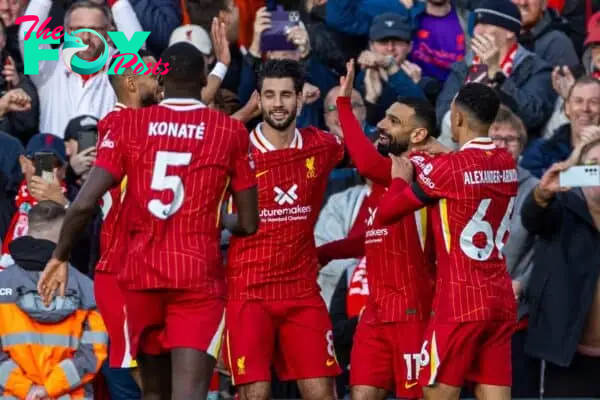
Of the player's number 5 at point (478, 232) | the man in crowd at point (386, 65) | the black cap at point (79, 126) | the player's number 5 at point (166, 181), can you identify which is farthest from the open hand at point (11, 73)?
the player's number 5 at point (478, 232)

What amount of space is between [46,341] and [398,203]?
2524 mm

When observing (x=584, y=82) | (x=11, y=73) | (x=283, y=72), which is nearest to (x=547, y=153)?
(x=584, y=82)

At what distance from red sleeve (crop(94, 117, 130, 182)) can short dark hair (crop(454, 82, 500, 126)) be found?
2.19 m

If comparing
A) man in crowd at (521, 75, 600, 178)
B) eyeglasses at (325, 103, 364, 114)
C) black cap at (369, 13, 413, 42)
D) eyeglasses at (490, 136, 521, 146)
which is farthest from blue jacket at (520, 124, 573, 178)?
black cap at (369, 13, 413, 42)

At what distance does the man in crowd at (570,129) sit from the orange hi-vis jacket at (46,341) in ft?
11.8

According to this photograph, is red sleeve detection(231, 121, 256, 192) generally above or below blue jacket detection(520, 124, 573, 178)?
below

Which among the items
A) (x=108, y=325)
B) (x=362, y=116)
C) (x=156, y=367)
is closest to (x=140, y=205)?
(x=156, y=367)

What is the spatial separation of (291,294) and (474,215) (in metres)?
1.32

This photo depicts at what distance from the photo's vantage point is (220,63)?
12.4 meters

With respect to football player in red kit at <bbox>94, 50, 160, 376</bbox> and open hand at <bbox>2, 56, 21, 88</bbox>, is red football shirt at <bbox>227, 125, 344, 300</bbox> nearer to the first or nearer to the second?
football player in red kit at <bbox>94, 50, 160, 376</bbox>

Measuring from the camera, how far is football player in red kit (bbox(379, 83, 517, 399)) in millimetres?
10305

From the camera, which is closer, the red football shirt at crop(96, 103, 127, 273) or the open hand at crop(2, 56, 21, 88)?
the red football shirt at crop(96, 103, 127, 273)

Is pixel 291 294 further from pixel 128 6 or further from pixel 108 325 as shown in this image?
pixel 128 6

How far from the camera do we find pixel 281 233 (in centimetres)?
1091
